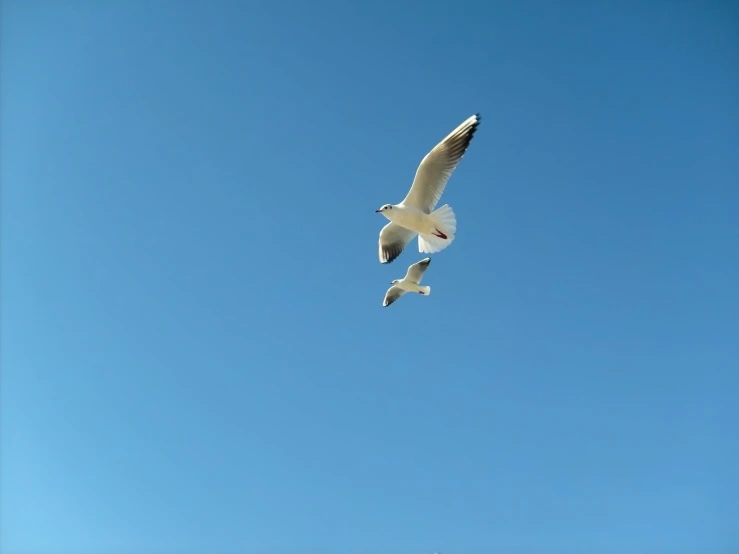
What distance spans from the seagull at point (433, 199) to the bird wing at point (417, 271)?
845mm

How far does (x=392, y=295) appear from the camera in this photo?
1002cm

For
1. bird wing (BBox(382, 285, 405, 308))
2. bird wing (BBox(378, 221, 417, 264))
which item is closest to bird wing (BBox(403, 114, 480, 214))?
bird wing (BBox(378, 221, 417, 264))

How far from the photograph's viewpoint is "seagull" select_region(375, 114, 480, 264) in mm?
7574

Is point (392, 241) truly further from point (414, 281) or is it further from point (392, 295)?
point (392, 295)

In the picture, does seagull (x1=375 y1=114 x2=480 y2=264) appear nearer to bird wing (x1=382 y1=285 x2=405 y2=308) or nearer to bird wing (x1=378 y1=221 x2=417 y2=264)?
bird wing (x1=378 y1=221 x2=417 y2=264)

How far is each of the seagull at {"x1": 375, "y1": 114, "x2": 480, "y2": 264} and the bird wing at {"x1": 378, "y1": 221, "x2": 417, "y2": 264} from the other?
0.57ft

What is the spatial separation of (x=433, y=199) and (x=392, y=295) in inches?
92.6

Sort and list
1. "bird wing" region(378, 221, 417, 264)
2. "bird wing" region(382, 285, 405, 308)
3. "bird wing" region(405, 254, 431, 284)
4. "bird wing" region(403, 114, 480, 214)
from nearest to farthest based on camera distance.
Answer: "bird wing" region(403, 114, 480, 214)
"bird wing" region(378, 221, 417, 264)
"bird wing" region(405, 254, 431, 284)
"bird wing" region(382, 285, 405, 308)

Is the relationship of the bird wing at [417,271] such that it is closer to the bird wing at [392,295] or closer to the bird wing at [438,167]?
the bird wing at [392,295]

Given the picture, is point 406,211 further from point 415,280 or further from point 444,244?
point 415,280

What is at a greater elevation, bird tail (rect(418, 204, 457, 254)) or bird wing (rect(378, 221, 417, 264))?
bird wing (rect(378, 221, 417, 264))

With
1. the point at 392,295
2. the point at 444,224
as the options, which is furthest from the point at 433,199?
the point at 392,295

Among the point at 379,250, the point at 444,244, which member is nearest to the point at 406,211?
the point at 444,244

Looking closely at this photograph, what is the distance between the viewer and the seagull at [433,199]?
7.57 m
